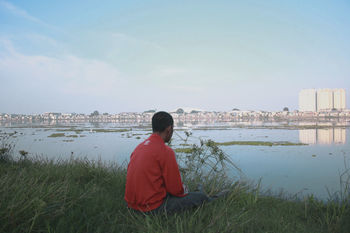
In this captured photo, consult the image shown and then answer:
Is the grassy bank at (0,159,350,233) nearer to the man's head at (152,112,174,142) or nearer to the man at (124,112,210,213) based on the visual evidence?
the man at (124,112,210,213)

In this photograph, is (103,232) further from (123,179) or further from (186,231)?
(123,179)

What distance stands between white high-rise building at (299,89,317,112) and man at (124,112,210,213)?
503 feet

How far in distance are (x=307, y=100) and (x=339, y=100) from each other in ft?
50.5

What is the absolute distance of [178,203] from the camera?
8.43 feet

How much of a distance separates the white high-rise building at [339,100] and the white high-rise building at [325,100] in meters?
1.88

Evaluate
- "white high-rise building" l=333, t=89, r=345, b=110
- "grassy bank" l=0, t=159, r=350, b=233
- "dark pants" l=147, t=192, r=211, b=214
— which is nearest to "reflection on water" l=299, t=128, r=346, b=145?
"grassy bank" l=0, t=159, r=350, b=233

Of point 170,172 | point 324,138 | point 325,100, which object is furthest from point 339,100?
point 170,172

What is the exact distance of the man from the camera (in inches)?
93.3

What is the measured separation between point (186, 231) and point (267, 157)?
1106cm

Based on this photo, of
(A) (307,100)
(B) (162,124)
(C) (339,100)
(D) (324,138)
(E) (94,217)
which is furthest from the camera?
(A) (307,100)

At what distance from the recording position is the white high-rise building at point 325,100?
423 feet

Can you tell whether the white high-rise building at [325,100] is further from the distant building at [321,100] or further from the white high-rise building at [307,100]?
the white high-rise building at [307,100]

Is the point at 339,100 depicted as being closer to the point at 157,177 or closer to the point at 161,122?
the point at 161,122

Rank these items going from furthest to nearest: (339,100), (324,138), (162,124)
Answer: (339,100) → (324,138) → (162,124)
